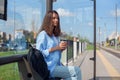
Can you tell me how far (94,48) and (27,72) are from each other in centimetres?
325

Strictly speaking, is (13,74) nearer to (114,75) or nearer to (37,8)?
(37,8)

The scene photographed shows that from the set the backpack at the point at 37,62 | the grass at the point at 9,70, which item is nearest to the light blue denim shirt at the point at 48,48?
the backpack at the point at 37,62

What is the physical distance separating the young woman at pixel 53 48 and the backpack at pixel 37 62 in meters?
0.12

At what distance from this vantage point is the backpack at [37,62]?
14.2ft

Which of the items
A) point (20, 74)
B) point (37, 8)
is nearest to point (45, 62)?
point (20, 74)

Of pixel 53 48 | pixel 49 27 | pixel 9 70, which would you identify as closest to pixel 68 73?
pixel 53 48

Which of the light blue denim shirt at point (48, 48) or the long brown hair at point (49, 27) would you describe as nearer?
the light blue denim shirt at point (48, 48)

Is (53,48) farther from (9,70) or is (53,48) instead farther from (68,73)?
(9,70)

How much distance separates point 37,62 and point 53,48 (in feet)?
0.94

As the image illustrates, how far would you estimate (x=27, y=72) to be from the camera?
4715 mm

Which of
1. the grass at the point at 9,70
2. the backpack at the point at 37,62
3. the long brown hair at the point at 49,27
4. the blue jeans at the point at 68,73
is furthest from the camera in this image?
the long brown hair at the point at 49,27

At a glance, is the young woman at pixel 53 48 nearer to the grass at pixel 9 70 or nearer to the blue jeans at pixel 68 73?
the blue jeans at pixel 68 73

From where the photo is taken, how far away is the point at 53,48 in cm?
453

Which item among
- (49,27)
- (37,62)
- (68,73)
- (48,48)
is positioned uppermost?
(49,27)
